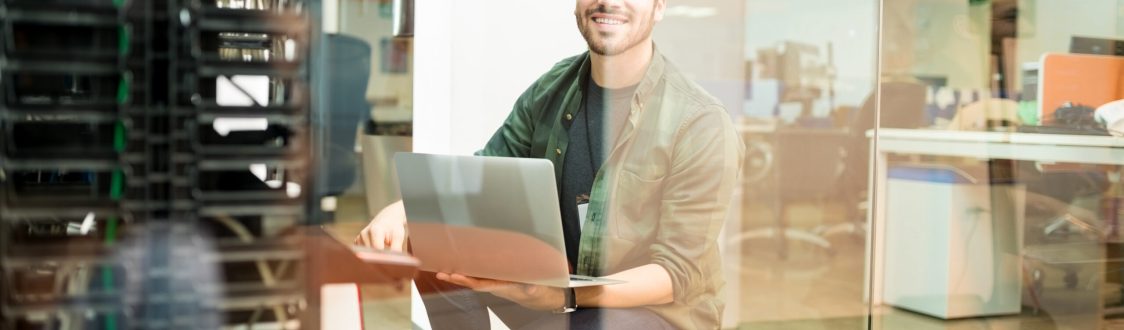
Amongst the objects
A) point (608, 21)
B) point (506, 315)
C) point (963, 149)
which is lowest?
point (506, 315)

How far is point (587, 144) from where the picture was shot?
6.16ft

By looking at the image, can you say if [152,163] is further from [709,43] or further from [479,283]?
[709,43]

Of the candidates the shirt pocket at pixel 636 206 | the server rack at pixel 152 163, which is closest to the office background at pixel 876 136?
the shirt pocket at pixel 636 206

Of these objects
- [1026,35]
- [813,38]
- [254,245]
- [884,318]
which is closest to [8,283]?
[254,245]

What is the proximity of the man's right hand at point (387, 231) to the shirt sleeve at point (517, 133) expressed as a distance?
1.16ft

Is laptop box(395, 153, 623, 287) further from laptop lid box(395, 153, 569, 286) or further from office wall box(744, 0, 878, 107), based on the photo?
office wall box(744, 0, 878, 107)

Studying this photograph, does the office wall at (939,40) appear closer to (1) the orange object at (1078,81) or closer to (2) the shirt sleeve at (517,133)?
(1) the orange object at (1078,81)

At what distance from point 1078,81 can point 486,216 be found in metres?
1.85

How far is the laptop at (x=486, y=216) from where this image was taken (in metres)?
1.52

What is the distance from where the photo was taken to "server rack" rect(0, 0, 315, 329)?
0.30 metres

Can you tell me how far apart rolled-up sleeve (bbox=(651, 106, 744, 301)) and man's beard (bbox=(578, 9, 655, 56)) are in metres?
0.20

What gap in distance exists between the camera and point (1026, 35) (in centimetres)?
254

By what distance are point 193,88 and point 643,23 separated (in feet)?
5.42

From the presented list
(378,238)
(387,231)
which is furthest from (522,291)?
(378,238)
